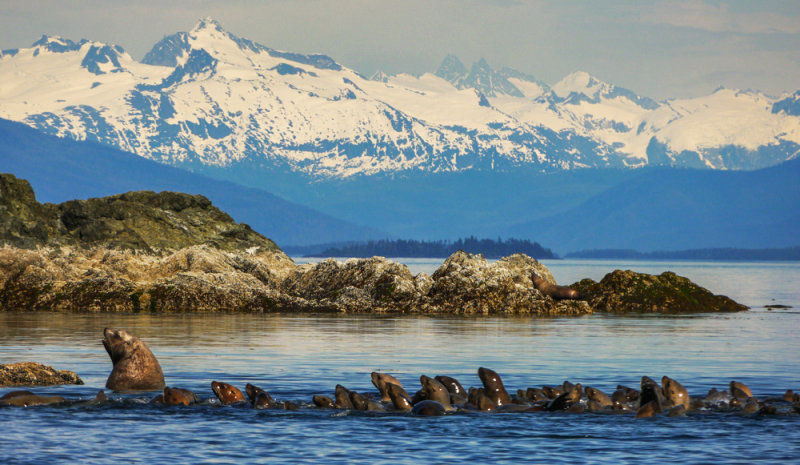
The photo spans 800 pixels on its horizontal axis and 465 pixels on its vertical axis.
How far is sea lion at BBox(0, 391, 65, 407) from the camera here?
869 inches

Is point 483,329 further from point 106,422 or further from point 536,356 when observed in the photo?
point 106,422

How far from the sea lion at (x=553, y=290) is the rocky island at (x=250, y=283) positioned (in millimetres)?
829

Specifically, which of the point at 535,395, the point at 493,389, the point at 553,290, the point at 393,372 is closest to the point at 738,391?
the point at 535,395

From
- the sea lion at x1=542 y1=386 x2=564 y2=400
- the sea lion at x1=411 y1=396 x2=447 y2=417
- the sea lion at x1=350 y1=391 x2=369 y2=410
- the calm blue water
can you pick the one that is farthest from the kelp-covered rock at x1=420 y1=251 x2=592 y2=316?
the sea lion at x1=411 y1=396 x2=447 y2=417

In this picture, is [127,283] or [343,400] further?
[127,283]

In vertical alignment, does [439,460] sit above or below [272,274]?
below

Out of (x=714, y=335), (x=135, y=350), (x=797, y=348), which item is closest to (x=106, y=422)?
(x=135, y=350)

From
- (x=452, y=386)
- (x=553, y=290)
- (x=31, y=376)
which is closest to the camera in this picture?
(x=452, y=386)

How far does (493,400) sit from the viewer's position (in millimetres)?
22531

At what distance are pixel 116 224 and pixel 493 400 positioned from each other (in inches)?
1921

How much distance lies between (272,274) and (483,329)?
2054 centimetres

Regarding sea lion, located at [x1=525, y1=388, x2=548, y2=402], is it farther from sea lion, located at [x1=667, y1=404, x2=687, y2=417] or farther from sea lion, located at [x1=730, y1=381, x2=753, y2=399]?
sea lion, located at [x1=730, y1=381, x2=753, y2=399]

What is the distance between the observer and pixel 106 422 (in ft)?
67.5

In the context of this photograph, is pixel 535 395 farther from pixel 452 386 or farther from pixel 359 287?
pixel 359 287
